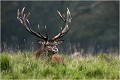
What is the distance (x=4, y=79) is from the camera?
9.61m

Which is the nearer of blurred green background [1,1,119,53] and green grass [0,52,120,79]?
green grass [0,52,120,79]

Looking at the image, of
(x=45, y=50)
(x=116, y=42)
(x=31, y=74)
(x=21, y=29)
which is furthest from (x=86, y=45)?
(x=31, y=74)

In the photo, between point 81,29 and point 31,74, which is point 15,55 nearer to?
point 31,74

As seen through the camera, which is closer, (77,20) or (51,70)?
(51,70)

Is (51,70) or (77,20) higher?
(77,20)

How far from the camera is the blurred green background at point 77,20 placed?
1222 inches

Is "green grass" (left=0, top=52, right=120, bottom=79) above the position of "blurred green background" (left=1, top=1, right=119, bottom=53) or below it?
below

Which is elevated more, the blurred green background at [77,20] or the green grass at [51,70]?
the blurred green background at [77,20]

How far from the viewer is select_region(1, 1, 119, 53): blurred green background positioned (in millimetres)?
31047

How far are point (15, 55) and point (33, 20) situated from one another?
19569 mm

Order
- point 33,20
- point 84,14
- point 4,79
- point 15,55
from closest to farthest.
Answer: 1. point 4,79
2. point 15,55
3. point 33,20
4. point 84,14

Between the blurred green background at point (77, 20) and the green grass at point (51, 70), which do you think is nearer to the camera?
the green grass at point (51, 70)

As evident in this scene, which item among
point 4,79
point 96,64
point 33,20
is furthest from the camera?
point 33,20

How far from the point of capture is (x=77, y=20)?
109ft
